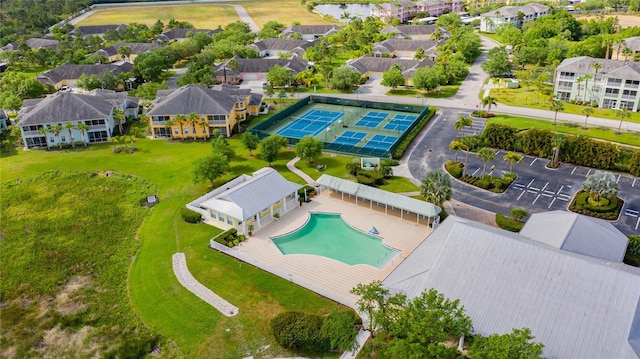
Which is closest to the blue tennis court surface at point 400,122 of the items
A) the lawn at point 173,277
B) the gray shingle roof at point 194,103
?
the lawn at point 173,277

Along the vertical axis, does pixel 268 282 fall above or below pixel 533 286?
below

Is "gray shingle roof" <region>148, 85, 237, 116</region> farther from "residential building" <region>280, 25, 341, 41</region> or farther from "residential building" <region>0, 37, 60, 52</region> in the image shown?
"residential building" <region>0, 37, 60, 52</region>

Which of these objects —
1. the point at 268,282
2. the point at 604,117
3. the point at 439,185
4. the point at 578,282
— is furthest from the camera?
the point at 604,117

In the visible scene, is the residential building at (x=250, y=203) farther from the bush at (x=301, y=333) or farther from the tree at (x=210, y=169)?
the bush at (x=301, y=333)

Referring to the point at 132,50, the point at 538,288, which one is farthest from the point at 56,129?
the point at 538,288

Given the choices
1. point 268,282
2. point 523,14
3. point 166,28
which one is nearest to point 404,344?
point 268,282

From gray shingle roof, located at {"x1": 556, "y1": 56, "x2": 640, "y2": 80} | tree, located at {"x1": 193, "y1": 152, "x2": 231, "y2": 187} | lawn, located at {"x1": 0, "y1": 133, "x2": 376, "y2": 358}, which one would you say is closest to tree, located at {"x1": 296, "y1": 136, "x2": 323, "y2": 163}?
lawn, located at {"x1": 0, "y1": 133, "x2": 376, "y2": 358}

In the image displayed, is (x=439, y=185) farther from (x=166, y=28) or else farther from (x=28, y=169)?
(x=166, y=28)
